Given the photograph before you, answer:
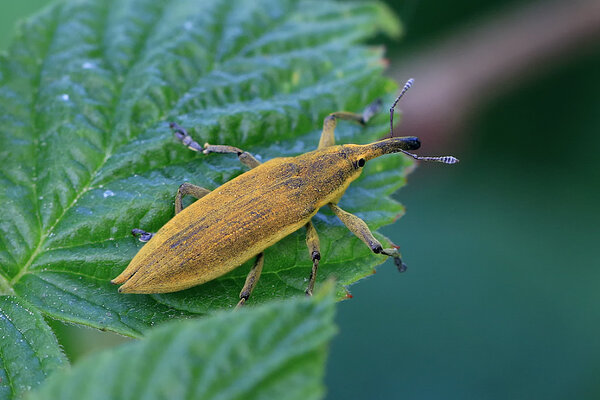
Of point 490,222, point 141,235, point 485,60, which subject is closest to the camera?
point 141,235

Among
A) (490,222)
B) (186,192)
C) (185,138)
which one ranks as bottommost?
(490,222)

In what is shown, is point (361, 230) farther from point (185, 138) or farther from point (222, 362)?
point (222, 362)

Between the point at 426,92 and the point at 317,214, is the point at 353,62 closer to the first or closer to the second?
the point at 317,214

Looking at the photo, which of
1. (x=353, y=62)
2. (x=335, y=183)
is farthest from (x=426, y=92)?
(x=335, y=183)

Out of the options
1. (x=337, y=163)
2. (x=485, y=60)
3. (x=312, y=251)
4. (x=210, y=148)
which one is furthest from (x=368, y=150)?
(x=485, y=60)

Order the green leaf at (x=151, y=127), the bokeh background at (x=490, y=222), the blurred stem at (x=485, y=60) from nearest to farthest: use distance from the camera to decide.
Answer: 1. the green leaf at (x=151, y=127)
2. the bokeh background at (x=490, y=222)
3. the blurred stem at (x=485, y=60)

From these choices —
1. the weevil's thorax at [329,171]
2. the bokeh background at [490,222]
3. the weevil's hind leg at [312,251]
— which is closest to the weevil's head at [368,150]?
the weevil's thorax at [329,171]

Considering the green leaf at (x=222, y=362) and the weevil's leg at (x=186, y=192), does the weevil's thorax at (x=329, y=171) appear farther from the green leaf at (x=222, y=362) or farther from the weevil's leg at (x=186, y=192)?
the green leaf at (x=222, y=362)
